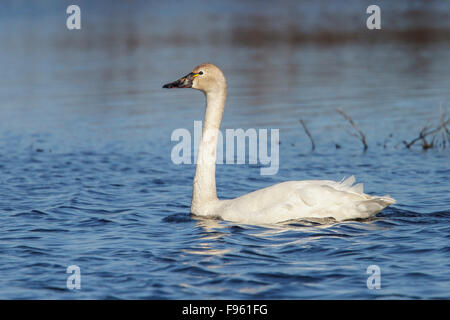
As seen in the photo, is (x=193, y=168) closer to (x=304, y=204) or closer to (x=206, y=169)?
(x=206, y=169)

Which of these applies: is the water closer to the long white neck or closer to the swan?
the swan

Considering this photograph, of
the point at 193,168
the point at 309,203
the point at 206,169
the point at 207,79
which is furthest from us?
the point at 193,168

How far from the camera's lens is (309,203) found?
9.68m

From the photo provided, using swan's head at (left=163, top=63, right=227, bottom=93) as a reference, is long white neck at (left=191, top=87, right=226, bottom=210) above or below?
below

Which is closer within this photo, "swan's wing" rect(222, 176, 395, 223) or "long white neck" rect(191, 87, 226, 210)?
"swan's wing" rect(222, 176, 395, 223)

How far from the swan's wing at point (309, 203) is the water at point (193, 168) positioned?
0.17 metres

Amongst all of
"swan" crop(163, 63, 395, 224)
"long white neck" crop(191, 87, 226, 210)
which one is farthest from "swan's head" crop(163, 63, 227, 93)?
"swan" crop(163, 63, 395, 224)

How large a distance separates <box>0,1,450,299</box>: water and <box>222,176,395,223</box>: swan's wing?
17 centimetres

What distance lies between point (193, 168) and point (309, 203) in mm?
4891

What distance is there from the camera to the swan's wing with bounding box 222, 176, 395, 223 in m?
9.69

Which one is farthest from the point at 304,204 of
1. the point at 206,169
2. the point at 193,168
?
the point at 193,168

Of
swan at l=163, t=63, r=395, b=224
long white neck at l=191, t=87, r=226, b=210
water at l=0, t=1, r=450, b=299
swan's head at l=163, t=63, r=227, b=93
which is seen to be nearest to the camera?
water at l=0, t=1, r=450, b=299

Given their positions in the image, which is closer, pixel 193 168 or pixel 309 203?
pixel 309 203

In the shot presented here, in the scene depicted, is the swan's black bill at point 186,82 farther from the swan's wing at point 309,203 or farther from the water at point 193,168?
the swan's wing at point 309,203
